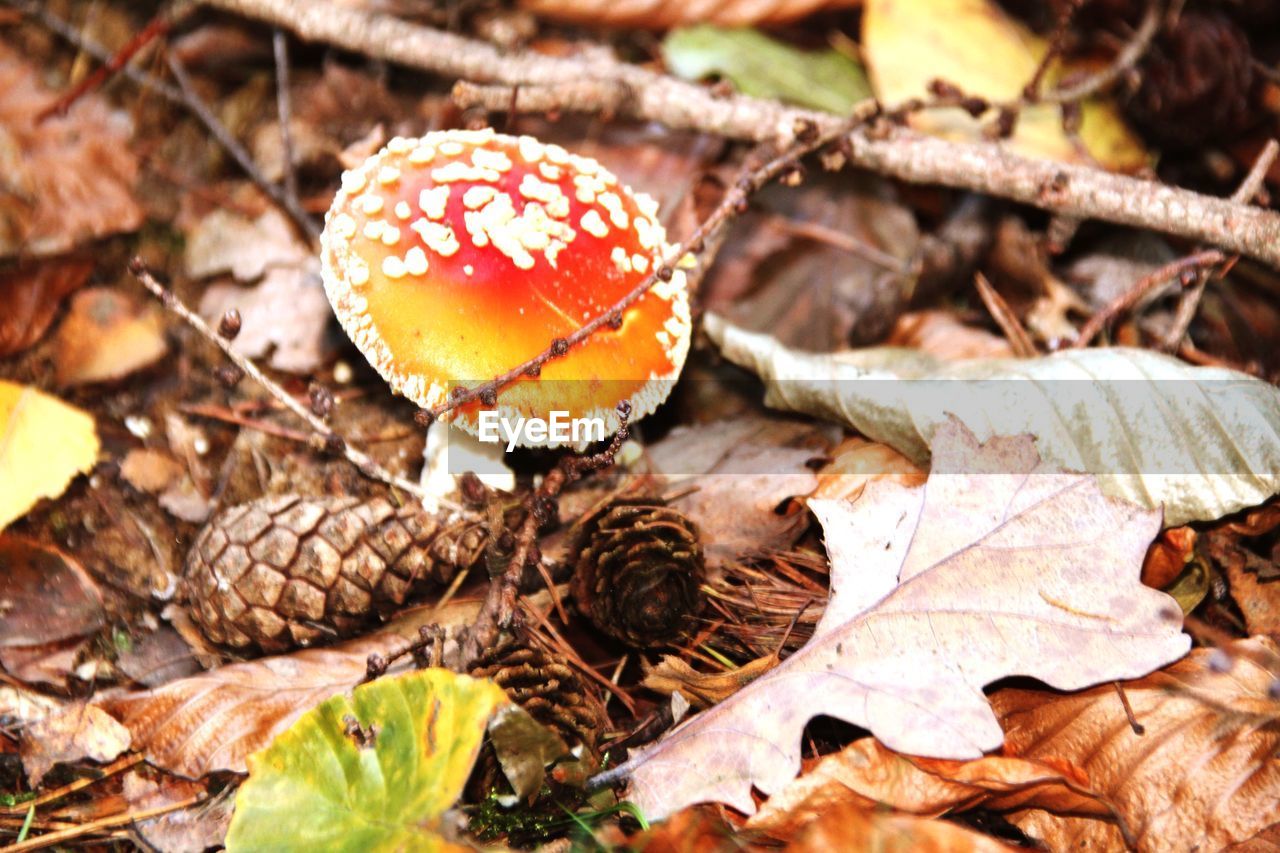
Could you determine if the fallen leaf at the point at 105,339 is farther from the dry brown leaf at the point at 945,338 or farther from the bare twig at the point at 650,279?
the dry brown leaf at the point at 945,338

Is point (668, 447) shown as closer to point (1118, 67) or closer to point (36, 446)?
A: point (36, 446)

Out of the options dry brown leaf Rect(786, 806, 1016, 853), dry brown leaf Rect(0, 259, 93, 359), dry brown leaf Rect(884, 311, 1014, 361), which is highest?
dry brown leaf Rect(0, 259, 93, 359)

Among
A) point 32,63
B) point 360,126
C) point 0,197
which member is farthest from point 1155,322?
point 32,63

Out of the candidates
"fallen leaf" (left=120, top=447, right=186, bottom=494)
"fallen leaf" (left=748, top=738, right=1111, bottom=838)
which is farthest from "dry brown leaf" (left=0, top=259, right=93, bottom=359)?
"fallen leaf" (left=748, top=738, right=1111, bottom=838)

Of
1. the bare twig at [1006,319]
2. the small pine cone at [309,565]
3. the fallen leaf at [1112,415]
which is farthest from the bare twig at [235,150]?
the bare twig at [1006,319]

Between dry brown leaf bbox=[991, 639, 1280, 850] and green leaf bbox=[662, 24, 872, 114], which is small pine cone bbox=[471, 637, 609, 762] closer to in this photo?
dry brown leaf bbox=[991, 639, 1280, 850]

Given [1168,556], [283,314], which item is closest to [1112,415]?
[1168,556]
